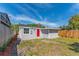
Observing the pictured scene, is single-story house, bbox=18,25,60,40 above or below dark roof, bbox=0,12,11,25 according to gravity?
below

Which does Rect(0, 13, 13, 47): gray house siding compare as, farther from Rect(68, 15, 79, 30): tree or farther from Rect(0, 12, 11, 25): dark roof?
Rect(68, 15, 79, 30): tree

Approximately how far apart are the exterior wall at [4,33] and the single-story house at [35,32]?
137 mm

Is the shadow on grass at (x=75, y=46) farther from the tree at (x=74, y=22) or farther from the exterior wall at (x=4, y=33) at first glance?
the exterior wall at (x=4, y=33)

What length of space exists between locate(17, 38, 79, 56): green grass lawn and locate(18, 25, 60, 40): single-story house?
0.05 meters

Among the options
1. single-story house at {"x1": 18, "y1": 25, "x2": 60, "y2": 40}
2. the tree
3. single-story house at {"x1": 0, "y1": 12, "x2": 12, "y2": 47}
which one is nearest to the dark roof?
single-story house at {"x1": 0, "y1": 12, "x2": 12, "y2": 47}

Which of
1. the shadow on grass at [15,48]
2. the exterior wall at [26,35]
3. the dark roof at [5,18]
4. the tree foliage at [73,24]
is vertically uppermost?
the dark roof at [5,18]

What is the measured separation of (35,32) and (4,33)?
1.23ft

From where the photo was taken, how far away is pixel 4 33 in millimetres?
6949

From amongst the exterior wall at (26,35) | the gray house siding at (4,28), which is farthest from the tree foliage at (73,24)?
the gray house siding at (4,28)

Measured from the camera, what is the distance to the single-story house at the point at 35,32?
6.97 m

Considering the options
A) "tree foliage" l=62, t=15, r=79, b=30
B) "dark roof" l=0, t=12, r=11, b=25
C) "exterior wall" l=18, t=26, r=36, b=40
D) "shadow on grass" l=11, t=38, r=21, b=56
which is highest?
"dark roof" l=0, t=12, r=11, b=25

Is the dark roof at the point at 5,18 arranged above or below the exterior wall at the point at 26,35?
above

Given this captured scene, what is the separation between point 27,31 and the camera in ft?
22.9

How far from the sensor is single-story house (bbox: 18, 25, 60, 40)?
22.9 ft
